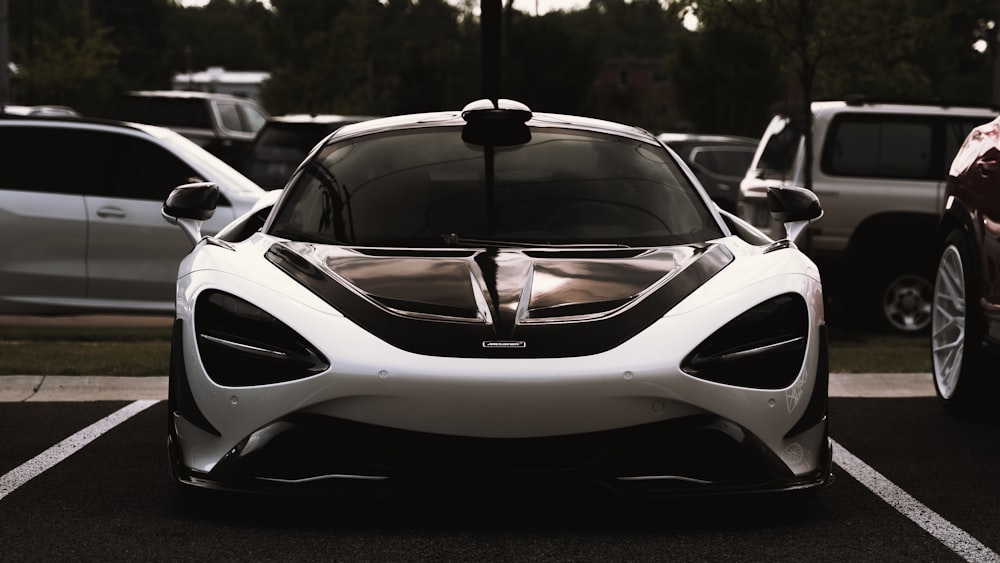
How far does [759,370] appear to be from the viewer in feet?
13.6

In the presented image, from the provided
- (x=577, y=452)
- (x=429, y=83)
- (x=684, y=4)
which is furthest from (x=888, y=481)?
(x=429, y=83)

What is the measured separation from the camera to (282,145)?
15.4 metres

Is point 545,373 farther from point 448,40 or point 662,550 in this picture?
point 448,40

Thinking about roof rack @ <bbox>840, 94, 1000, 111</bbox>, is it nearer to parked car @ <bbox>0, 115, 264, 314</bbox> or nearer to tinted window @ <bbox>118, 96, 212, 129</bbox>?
parked car @ <bbox>0, 115, 264, 314</bbox>

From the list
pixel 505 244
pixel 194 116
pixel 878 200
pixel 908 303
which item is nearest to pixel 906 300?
pixel 908 303

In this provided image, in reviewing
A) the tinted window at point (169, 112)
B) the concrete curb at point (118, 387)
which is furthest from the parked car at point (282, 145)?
the tinted window at point (169, 112)

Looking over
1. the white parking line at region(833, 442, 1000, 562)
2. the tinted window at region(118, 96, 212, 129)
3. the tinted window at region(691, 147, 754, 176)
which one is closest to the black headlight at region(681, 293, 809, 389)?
the white parking line at region(833, 442, 1000, 562)

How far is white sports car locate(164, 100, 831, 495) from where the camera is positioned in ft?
13.0

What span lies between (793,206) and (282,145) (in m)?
10.9

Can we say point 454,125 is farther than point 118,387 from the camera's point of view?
No

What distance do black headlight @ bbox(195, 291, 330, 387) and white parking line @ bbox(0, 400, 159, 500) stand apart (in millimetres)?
1029

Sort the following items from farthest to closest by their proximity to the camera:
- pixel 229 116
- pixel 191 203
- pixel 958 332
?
pixel 229 116 < pixel 958 332 < pixel 191 203

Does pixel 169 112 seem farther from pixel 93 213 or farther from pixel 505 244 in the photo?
pixel 505 244

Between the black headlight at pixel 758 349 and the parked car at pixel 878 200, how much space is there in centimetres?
741
